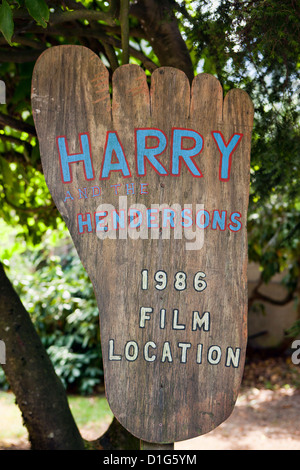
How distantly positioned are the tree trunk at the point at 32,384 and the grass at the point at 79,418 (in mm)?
1639

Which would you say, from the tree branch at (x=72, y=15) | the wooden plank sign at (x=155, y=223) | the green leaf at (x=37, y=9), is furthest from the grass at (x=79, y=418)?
the green leaf at (x=37, y=9)

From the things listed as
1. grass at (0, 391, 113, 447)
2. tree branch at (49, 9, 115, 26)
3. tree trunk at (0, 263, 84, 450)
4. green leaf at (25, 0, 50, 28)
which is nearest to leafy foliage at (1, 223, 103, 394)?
grass at (0, 391, 113, 447)

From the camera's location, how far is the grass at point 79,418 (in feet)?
15.3

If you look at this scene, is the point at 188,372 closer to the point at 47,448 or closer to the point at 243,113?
the point at 243,113

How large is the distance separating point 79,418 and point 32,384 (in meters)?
2.55

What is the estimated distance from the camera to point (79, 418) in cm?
513

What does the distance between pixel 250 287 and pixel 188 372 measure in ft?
18.9

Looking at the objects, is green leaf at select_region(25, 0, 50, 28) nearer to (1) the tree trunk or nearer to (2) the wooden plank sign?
(2) the wooden plank sign

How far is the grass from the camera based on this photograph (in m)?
4.65

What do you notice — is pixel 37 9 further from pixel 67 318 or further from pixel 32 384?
pixel 67 318

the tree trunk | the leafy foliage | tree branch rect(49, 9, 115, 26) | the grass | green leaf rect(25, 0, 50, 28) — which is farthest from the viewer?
the leafy foliage

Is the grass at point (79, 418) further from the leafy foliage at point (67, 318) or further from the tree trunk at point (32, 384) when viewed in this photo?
the tree trunk at point (32, 384)

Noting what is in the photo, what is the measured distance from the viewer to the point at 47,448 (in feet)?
9.18

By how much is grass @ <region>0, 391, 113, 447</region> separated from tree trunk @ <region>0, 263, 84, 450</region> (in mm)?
1639
